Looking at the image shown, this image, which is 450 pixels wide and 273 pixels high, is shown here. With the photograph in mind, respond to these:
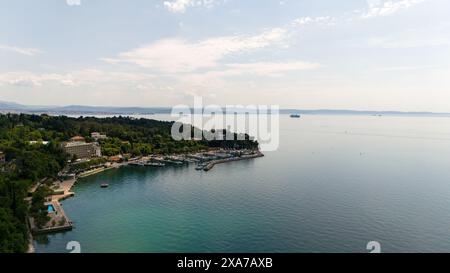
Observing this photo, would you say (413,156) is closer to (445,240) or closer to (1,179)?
(445,240)

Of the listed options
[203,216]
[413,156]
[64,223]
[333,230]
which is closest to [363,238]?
[333,230]

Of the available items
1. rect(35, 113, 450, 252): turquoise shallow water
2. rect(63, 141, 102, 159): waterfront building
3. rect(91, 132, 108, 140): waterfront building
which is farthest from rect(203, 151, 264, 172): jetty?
rect(91, 132, 108, 140): waterfront building

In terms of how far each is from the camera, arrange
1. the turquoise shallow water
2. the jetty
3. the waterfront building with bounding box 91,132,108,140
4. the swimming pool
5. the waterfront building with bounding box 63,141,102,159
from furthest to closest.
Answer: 1. the waterfront building with bounding box 91,132,108,140
2. the waterfront building with bounding box 63,141,102,159
3. the jetty
4. the swimming pool
5. the turquoise shallow water

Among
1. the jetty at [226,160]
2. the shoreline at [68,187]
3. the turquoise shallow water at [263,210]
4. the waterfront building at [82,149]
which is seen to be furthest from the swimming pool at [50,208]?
the waterfront building at [82,149]

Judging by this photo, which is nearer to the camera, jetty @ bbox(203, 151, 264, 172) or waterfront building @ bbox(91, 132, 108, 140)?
jetty @ bbox(203, 151, 264, 172)

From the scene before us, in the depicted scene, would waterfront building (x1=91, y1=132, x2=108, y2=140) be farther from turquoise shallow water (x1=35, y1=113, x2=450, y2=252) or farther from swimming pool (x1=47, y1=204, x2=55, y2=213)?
swimming pool (x1=47, y1=204, x2=55, y2=213)

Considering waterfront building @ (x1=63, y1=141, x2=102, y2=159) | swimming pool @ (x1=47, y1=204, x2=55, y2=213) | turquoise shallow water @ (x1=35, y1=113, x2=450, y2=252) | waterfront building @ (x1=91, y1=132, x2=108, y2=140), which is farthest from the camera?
waterfront building @ (x1=91, y1=132, x2=108, y2=140)

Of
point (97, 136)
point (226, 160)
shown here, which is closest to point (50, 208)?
point (226, 160)

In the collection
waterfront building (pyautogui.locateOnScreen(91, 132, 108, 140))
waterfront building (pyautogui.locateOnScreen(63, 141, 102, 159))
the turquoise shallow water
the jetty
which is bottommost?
the turquoise shallow water
